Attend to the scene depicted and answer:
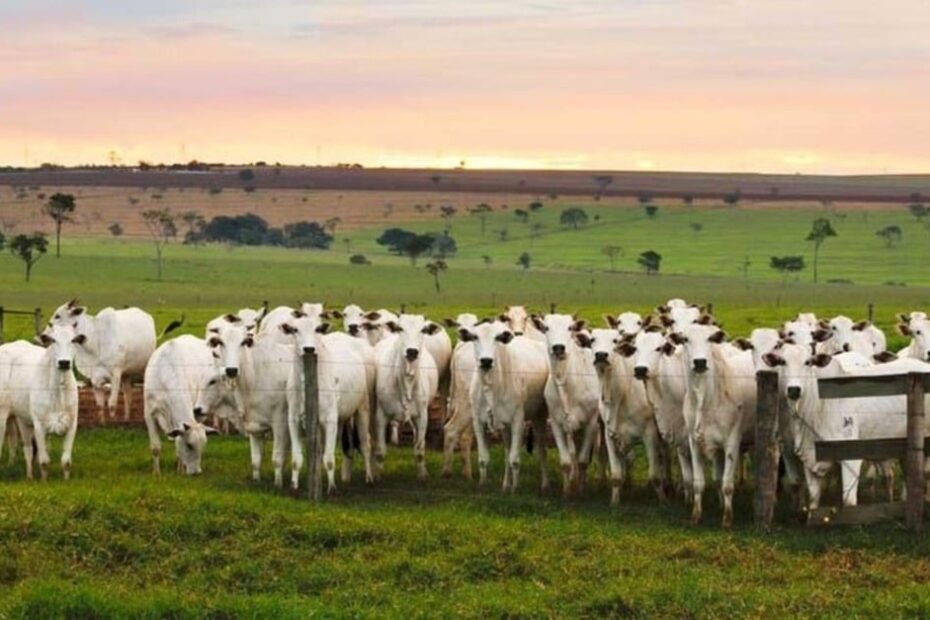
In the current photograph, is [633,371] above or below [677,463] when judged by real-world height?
above

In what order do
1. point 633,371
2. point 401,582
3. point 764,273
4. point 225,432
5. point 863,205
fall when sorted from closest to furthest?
point 401,582 → point 633,371 → point 225,432 → point 764,273 → point 863,205

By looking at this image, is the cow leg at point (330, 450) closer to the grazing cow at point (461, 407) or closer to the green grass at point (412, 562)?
the green grass at point (412, 562)

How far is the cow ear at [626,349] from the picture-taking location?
22094 mm

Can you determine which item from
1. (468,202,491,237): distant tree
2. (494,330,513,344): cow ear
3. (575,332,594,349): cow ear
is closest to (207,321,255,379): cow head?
(494,330,513,344): cow ear

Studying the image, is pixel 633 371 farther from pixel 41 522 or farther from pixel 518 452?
pixel 41 522

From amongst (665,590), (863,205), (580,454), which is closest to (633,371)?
(580,454)

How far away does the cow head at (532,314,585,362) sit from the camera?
2338 centimetres

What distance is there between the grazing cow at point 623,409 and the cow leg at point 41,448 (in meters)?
7.86

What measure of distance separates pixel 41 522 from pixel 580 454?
8250 mm

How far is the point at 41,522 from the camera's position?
18.1m

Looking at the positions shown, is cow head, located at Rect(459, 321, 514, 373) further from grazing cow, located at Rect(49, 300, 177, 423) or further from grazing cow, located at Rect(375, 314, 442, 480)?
grazing cow, located at Rect(49, 300, 177, 423)

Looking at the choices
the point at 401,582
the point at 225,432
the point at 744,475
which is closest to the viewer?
the point at 401,582

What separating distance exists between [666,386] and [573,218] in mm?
147998

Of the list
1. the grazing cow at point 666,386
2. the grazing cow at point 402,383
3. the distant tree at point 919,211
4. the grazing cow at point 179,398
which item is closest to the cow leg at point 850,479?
the grazing cow at point 666,386
